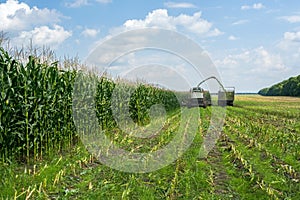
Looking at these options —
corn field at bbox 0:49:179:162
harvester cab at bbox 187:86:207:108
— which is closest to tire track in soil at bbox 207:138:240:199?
corn field at bbox 0:49:179:162

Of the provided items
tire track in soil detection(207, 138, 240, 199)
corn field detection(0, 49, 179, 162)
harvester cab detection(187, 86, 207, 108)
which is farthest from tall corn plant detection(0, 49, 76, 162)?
harvester cab detection(187, 86, 207, 108)

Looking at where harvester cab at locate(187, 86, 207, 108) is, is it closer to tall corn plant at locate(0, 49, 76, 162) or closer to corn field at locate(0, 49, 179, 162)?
corn field at locate(0, 49, 179, 162)

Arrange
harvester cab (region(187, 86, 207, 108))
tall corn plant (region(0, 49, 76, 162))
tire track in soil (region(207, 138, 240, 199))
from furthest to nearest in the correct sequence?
harvester cab (region(187, 86, 207, 108))
tall corn plant (region(0, 49, 76, 162))
tire track in soil (region(207, 138, 240, 199))

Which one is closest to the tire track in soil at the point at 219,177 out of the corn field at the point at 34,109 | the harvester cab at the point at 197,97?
the corn field at the point at 34,109

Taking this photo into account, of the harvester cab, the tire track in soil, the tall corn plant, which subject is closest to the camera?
the tire track in soil

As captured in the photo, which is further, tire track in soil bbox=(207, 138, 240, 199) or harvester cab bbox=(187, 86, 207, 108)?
harvester cab bbox=(187, 86, 207, 108)

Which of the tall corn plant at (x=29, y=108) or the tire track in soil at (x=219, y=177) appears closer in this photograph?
the tire track in soil at (x=219, y=177)

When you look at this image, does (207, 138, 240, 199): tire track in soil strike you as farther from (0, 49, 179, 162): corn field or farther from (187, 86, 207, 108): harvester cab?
(187, 86, 207, 108): harvester cab

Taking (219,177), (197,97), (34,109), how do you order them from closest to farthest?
(219,177) < (34,109) < (197,97)

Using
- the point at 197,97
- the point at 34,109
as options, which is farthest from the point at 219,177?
the point at 197,97

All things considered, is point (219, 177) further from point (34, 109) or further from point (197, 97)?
point (197, 97)

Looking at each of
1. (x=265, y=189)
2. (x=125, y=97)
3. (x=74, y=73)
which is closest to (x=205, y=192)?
(x=265, y=189)

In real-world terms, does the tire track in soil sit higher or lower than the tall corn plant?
lower

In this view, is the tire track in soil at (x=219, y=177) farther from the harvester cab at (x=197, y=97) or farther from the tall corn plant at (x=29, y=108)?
the harvester cab at (x=197, y=97)
